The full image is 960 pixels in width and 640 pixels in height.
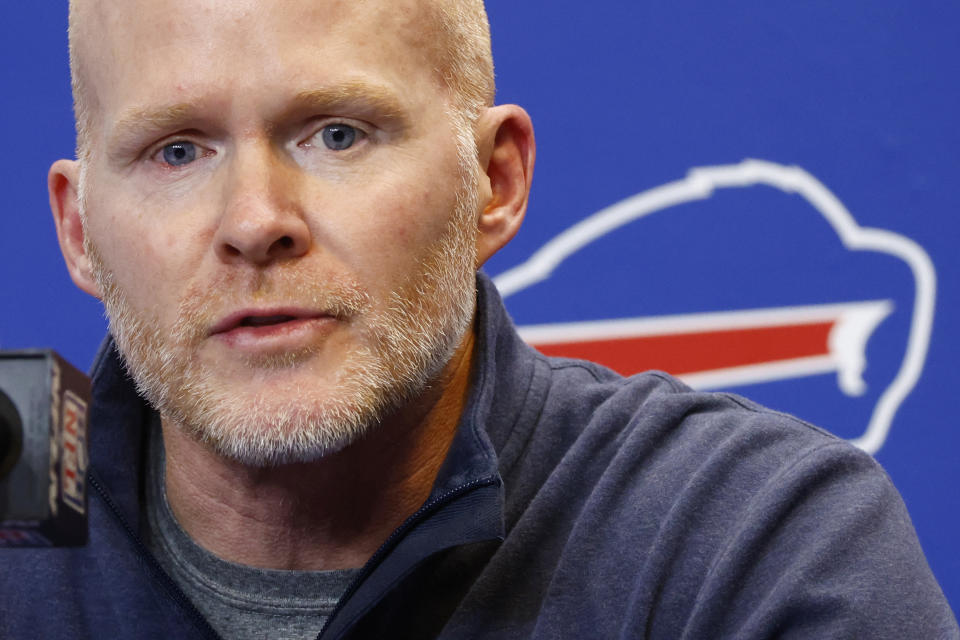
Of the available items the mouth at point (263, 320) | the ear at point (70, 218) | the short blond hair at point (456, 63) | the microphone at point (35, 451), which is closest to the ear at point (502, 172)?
the short blond hair at point (456, 63)

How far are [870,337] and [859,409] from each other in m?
0.09

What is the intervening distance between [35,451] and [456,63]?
603 millimetres

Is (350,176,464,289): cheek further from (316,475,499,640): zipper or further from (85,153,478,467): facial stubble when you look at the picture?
(316,475,499,640): zipper

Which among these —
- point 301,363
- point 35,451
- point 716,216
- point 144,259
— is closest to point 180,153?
point 144,259

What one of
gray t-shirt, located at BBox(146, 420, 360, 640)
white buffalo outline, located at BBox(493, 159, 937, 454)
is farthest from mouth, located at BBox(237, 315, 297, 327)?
white buffalo outline, located at BBox(493, 159, 937, 454)

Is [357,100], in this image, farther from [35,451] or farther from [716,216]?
[716,216]

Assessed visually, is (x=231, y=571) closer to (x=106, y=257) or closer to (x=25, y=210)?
(x=106, y=257)

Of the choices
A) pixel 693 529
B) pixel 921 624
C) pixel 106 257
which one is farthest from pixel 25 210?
pixel 921 624

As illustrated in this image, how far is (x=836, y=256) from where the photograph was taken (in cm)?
153

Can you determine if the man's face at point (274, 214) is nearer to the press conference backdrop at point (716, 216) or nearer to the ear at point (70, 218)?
the ear at point (70, 218)

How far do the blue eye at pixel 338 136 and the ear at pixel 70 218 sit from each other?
275 mm

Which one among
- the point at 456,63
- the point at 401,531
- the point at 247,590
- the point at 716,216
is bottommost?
the point at 247,590

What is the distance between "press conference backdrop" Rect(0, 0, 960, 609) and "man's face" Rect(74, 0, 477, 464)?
554 millimetres

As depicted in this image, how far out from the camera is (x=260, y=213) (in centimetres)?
86
